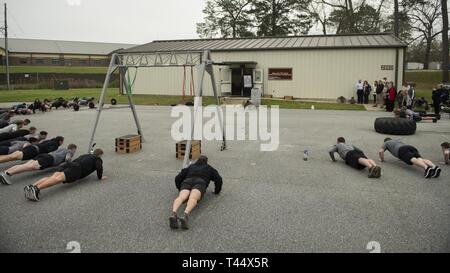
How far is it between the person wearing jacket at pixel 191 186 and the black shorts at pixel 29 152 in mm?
4594

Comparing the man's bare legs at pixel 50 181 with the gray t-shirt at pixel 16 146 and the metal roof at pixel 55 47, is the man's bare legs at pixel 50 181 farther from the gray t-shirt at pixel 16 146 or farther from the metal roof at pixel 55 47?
the metal roof at pixel 55 47

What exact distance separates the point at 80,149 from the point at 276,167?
6665 mm

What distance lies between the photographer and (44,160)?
27.7 feet

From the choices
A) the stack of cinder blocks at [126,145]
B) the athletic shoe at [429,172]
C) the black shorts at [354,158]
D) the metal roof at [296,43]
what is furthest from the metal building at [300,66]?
the athletic shoe at [429,172]

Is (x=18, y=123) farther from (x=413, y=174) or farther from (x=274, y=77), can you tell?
(x=274, y=77)

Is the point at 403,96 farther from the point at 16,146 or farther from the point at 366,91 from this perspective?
the point at 16,146

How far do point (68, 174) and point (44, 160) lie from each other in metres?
1.56

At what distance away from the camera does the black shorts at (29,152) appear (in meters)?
9.04

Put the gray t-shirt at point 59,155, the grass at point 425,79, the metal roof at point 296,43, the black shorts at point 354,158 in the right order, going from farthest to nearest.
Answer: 1. the grass at point 425,79
2. the metal roof at point 296,43
3. the black shorts at point 354,158
4. the gray t-shirt at point 59,155

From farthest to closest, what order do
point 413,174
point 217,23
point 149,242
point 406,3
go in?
point 217,23
point 406,3
point 413,174
point 149,242

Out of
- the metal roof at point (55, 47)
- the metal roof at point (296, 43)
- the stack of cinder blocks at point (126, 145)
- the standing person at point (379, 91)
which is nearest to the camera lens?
the stack of cinder blocks at point (126, 145)

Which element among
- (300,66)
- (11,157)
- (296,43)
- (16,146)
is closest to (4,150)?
(16,146)
